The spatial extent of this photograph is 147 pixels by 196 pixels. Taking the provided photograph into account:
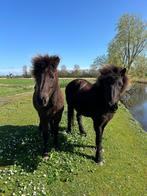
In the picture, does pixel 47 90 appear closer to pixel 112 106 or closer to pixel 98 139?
pixel 112 106

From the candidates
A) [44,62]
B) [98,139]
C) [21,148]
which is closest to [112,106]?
[98,139]

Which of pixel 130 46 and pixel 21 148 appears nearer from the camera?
pixel 21 148

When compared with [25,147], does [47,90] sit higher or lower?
higher

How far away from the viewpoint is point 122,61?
5347 cm

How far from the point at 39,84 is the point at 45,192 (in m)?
2.92

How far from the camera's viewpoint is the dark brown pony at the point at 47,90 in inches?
319

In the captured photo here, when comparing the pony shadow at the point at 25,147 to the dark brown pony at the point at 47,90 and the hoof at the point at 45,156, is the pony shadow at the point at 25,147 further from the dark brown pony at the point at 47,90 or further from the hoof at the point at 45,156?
the dark brown pony at the point at 47,90

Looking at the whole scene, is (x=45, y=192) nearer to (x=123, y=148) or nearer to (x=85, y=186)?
(x=85, y=186)

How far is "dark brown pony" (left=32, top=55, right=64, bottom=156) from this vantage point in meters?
8.09

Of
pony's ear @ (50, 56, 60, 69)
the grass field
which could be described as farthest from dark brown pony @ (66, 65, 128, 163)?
pony's ear @ (50, 56, 60, 69)

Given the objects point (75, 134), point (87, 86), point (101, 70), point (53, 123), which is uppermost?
point (101, 70)

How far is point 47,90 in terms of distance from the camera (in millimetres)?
8156

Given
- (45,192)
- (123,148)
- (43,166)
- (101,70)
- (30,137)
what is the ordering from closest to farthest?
(45,192), (43,166), (101,70), (30,137), (123,148)

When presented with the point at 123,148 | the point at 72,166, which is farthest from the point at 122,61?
the point at 72,166
